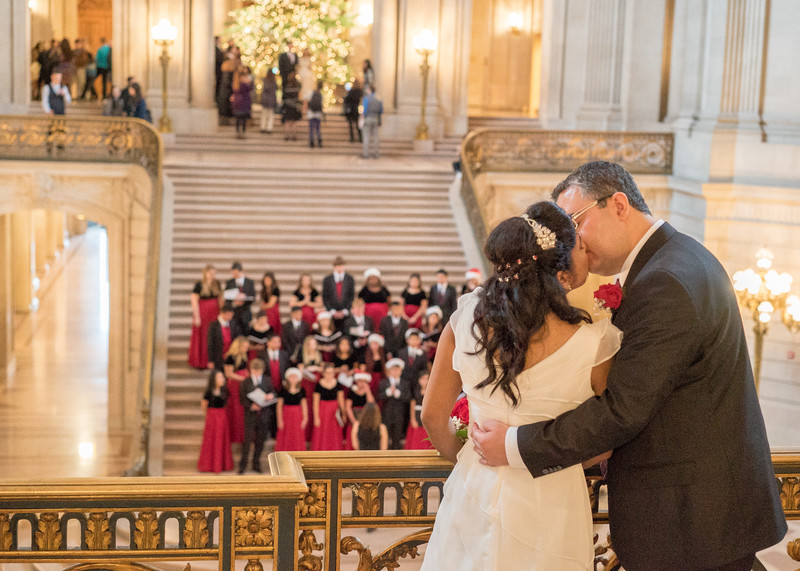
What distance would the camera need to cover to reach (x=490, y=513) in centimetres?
312

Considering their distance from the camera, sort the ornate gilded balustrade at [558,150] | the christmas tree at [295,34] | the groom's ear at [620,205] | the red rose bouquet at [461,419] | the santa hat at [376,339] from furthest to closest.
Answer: the christmas tree at [295,34] < the ornate gilded balustrade at [558,150] < the santa hat at [376,339] < the red rose bouquet at [461,419] < the groom's ear at [620,205]

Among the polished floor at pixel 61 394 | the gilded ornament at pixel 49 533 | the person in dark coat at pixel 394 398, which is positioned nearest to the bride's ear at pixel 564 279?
the gilded ornament at pixel 49 533

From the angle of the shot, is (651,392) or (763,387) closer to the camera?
(651,392)

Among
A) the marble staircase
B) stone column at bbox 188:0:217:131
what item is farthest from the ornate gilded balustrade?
stone column at bbox 188:0:217:131

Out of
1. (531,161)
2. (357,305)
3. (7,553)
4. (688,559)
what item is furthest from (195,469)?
(688,559)

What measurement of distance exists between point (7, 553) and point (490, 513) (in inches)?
60.9

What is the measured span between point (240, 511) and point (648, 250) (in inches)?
61.6

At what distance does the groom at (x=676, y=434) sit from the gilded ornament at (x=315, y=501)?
758mm

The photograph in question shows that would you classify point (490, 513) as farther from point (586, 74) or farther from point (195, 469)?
point (586, 74)

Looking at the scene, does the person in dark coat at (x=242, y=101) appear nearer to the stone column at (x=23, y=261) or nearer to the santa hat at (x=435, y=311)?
the stone column at (x=23, y=261)

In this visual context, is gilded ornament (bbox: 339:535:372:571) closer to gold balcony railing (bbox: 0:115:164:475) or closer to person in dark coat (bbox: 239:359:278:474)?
person in dark coat (bbox: 239:359:278:474)

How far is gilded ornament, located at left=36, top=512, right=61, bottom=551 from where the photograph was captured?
339 centimetres

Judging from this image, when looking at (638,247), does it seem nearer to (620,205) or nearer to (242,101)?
(620,205)

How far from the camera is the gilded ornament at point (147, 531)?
3455mm
